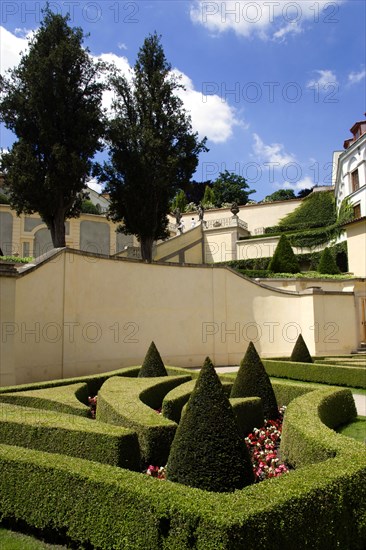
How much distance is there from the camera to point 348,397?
967 cm

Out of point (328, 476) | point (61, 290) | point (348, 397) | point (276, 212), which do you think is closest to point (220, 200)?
point (276, 212)

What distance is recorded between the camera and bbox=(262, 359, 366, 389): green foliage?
46.5 feet

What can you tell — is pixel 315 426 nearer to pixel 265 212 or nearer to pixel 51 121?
pixel 51 121

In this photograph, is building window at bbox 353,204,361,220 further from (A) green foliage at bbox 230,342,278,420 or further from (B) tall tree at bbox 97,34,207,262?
(A) green foliage at bbox 230,342,278,420

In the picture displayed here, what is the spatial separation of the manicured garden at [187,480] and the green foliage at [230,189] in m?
61.0

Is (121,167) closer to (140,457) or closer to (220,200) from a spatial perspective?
(140,457)

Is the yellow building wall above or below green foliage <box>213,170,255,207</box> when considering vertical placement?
below

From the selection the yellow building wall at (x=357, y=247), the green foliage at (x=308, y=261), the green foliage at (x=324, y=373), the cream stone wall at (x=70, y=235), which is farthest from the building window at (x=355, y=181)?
the green foliage at (x=324, y=373)

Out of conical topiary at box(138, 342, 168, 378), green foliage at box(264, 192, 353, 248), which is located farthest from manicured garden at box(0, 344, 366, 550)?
green foliage at box(264, 192, 353, 248)

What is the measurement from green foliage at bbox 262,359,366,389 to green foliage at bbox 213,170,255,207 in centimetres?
5241

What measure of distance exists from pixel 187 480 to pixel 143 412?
2746 mm

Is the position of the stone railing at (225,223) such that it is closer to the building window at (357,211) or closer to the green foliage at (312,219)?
the green foliage at (312,219)

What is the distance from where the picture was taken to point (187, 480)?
5051 mm

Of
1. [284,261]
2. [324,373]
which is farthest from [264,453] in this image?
[284,261]
